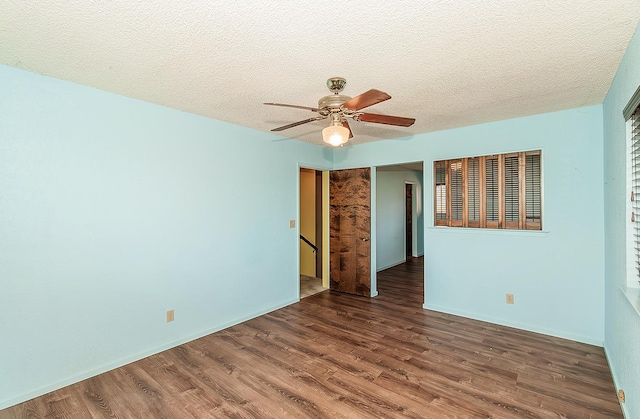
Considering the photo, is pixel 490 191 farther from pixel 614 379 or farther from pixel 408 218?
pixel 408 218

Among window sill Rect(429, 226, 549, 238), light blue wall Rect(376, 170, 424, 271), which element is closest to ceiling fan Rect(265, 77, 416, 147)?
window sill Rect(429, 226, 549, 238)

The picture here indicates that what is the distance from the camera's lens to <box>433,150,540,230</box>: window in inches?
132

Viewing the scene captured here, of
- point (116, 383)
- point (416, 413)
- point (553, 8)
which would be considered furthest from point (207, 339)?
point (553, 8)

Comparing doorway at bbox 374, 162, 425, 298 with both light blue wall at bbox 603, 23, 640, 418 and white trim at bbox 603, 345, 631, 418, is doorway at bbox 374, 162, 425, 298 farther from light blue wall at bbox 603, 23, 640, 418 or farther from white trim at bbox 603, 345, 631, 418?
light blue wall at bbox 603, 23, 640, 418

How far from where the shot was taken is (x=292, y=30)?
167 cm

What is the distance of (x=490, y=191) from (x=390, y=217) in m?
3.32

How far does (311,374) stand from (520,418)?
1.52 meters

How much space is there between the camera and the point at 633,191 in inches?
77.3

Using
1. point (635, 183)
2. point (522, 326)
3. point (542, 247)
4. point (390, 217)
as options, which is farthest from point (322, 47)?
point (390, 217)

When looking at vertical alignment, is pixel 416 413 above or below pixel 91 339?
below

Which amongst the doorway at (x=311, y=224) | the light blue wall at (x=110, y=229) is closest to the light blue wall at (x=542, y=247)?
the doorway at (x=311, y=224)

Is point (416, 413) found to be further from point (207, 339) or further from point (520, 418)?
point (207, 339)

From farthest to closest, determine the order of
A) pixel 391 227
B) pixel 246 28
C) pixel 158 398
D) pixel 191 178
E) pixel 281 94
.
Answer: pixel 391 227 → pixel 191 178 → pixel 281 94 → pixel 158 398 → pixel 246 28

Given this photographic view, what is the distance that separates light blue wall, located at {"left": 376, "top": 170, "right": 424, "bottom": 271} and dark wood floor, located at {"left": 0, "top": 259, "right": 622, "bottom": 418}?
3108 millimetres
